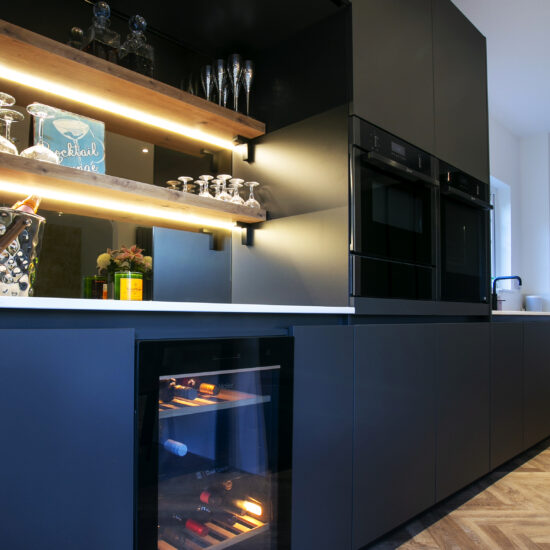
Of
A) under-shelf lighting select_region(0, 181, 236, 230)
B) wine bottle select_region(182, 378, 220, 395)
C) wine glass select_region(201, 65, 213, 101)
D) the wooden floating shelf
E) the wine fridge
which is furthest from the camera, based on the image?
wine glass select_region(201, 65, 213, 101)

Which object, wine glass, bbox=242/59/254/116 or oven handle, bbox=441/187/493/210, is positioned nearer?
wine glass, bbox=242/59/254/116

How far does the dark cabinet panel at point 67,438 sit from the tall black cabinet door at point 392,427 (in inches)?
34.6

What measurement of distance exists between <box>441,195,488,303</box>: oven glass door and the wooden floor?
3.19 feet

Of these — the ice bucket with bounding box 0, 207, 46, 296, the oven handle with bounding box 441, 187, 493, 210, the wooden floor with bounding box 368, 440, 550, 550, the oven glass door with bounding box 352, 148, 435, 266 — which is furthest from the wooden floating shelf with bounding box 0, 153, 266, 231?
the wooden floor with bounding box 368, 440, 550, 550

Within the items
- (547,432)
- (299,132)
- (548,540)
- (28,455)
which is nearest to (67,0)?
(299,132)

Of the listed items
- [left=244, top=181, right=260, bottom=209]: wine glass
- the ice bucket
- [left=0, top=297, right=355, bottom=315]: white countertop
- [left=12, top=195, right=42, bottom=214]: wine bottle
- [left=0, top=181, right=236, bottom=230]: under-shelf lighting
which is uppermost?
[left=244, top=181, right=260, bottom=209]: wine glass

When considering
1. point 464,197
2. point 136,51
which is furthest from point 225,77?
point 464,197

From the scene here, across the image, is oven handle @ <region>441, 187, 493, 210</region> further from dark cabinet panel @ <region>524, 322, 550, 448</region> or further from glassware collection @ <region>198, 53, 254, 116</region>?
glassware collection @ <region>198, 53, 254, 116</region>

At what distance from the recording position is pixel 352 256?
177 centimetres

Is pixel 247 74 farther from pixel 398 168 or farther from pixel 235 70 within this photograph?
pixel 398 168

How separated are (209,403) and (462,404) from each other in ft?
4.78

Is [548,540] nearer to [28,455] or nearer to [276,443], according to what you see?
[276,443]

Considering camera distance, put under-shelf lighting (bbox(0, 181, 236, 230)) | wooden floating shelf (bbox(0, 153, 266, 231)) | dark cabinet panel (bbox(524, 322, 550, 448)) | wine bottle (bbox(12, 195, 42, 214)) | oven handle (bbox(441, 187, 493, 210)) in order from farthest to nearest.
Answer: dark cabinet panel (bbox(524, 322, 550, 448)), oven handle (bbox(441, 187, 493, 210)), under-shelf lighting (bbox(0, 181, 236, 230)), wooden floating shelf (bbox(0, 153, 266, 231)), wine bottle (bbox(12, 195, 42, 214))

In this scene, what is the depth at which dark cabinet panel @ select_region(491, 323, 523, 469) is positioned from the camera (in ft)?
8.27
